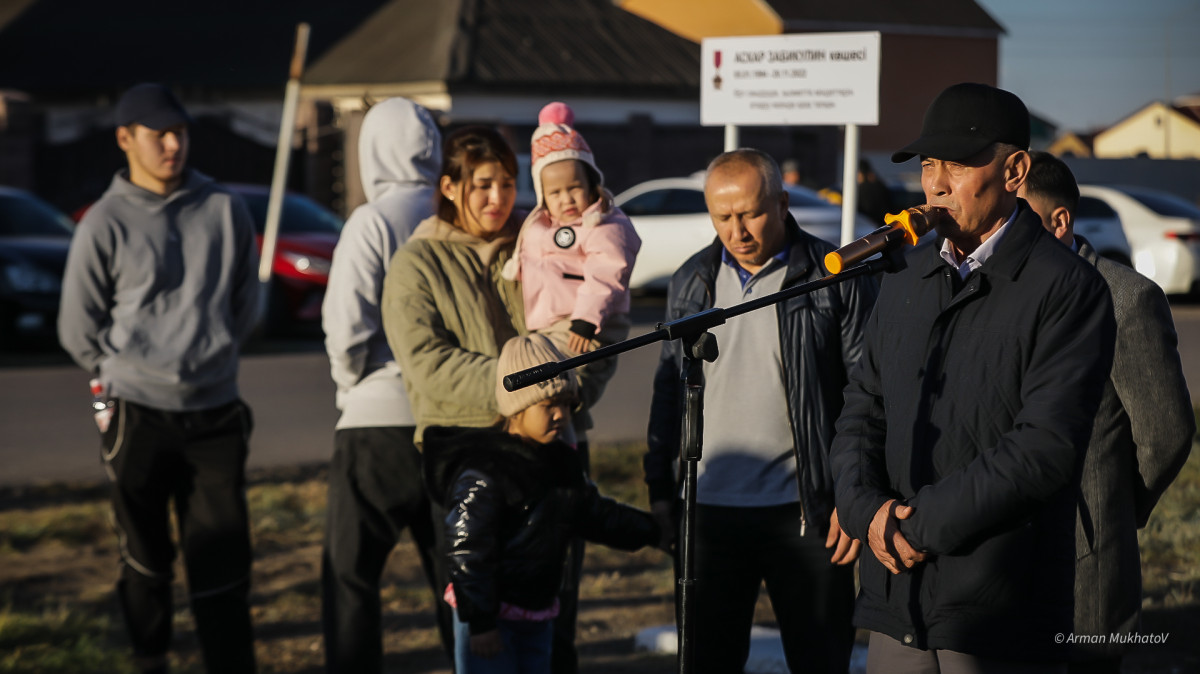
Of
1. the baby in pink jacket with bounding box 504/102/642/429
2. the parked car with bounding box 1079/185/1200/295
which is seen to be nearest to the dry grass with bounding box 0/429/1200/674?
the baby in pink jacket with bounding box 504/102/642/429

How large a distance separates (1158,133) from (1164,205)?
65537 mm

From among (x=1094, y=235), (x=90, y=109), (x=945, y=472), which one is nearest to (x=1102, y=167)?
(x=1094, y=235)

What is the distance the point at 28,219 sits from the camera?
12828 mm

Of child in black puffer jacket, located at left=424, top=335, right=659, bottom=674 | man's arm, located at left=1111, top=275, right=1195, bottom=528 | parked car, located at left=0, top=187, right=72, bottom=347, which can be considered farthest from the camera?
parked car, located at left=0, top=187, right=72, bottom=347

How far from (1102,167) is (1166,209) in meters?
25.1

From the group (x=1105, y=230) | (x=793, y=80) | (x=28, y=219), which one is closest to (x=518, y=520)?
(x=793, y=80)

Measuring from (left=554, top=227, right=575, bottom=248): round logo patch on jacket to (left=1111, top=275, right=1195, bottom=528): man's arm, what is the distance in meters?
1.54

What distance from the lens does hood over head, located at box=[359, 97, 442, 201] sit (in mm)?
4559

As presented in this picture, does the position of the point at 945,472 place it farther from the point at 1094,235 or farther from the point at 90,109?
the point at 90,109

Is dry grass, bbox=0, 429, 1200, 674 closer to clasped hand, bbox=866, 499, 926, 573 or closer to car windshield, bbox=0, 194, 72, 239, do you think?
clasped hand, bbox=866, 499, 926, 573

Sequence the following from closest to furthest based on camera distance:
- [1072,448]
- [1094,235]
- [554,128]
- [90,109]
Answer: [1072,448]
[554,128]
[1094,235]
[90,109]

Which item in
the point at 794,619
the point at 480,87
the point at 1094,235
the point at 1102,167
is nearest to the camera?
the point at 794,619

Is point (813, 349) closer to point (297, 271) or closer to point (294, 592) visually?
point (294, 592)

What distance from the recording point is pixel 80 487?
7.22 m
